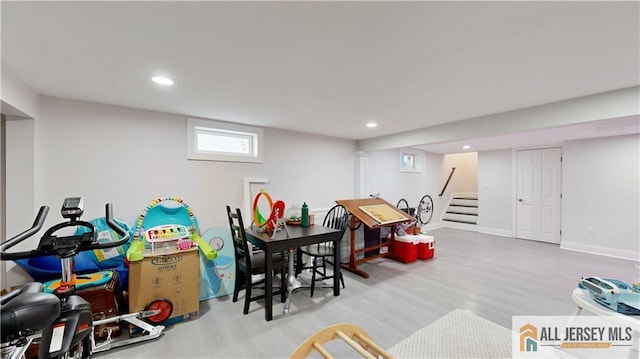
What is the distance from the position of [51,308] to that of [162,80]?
73.3 inches

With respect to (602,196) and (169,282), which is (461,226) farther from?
(169,282)

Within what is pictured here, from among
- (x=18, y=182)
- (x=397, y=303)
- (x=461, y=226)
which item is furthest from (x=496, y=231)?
(x=18, y=182)

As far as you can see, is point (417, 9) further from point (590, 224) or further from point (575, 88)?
point (590, 224)

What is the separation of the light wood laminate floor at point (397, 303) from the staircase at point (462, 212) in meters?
2.65

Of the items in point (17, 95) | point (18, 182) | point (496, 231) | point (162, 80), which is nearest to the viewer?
point (17, 95)

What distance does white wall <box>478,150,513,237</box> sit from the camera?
21.3 ft

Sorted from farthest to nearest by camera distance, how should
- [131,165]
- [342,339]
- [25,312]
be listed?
[131,165], [342,339], [25,312]

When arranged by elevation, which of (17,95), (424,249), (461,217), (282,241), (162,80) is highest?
(162,80)

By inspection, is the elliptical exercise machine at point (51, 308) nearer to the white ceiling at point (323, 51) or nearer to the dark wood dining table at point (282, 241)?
the white ceiling at point (323, 51)

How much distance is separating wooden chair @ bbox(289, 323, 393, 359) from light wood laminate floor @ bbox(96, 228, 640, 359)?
90cm

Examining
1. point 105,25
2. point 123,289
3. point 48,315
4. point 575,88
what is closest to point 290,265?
point 123,289

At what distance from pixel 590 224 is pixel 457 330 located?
4.83 metres

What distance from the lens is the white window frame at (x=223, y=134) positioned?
348 cm

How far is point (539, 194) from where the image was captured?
5.93 m
